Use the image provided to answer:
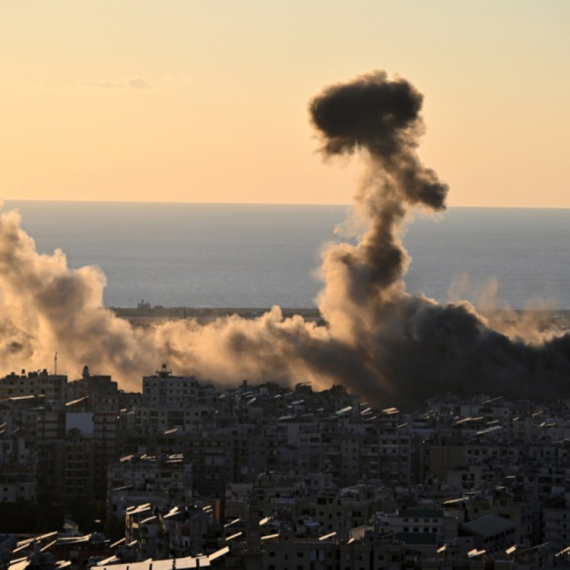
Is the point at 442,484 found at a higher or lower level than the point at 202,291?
lower

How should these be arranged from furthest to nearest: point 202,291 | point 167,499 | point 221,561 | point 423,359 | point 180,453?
point 202,291, point 423,359, point 180,453, point 167,499, point 221,561

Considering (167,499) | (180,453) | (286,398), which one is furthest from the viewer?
(286,398)

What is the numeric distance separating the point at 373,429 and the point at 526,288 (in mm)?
124335

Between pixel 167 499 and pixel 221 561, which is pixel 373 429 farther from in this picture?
pixel 221 561

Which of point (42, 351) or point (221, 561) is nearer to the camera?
point (221, 561)

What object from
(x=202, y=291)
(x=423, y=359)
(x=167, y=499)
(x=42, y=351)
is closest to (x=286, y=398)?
(x=423, y=359)

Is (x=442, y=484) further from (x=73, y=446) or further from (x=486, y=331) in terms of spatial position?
(x=486, y=331)

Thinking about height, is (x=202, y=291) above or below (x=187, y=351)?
above

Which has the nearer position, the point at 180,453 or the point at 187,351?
the point at 180,453

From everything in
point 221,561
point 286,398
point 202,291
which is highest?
point 202,291

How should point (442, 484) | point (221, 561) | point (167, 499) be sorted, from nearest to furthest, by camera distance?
point (221, 561) → point (167, 499) → point (442, 484)

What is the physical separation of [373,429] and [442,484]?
8.91m

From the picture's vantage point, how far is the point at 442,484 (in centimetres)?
6706

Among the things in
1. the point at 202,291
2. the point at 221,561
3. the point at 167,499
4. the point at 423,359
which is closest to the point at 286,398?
the point at 423,359
